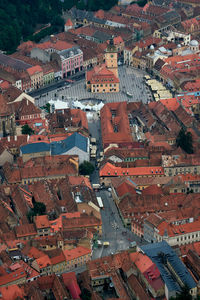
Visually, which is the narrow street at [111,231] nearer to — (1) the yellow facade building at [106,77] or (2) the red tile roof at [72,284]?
(2) the red tile roof at [72,284]

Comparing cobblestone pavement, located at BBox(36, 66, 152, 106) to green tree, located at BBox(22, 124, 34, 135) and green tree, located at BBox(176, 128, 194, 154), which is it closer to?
green tree, located at BBox(22, 124, 34, 135)

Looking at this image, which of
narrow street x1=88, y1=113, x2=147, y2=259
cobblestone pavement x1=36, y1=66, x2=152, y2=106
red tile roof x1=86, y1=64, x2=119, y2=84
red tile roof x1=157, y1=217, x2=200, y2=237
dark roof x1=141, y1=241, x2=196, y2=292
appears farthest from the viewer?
red tile roof x1=86, y1=64, x2=119, y2=84

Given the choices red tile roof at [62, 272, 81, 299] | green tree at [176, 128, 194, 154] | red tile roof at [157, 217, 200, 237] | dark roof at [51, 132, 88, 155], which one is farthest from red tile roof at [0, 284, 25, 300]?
green tree at [176, 128, 194, 154]

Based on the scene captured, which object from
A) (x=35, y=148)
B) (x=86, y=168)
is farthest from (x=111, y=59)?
(x=86, y=168)

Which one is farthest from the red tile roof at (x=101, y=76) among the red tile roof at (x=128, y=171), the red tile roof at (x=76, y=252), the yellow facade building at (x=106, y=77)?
the red tile roof at (x=76, y=252)

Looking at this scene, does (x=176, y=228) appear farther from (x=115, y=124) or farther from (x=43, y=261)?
(x=115, y=124)
